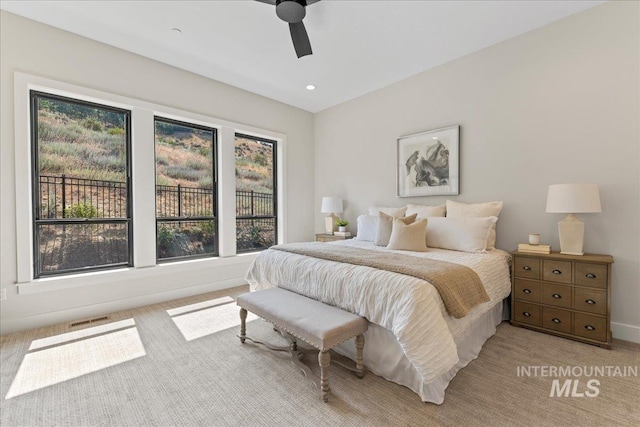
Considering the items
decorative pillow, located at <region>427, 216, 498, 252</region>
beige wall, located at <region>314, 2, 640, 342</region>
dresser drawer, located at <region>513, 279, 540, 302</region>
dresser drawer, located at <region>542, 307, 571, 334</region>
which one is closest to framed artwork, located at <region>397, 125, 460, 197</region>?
beige wall, located at <region>314, 2, 640, 342</region>

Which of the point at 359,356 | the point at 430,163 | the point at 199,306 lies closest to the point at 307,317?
the point at 359,356

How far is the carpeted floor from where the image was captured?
1604 millimetres

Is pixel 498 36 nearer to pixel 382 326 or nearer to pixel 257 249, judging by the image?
pixel 382 326

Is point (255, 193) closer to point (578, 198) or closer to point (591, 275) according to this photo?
point (578, 198)

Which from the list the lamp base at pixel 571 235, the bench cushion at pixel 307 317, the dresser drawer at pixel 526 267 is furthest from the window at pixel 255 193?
the lamp base at pixel 571 235

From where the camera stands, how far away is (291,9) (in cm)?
231

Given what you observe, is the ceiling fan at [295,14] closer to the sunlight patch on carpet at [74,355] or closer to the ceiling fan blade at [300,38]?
the ceiling fan blade at [300,38]

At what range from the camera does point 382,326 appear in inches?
72.9

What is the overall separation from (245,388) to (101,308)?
7.68 ft

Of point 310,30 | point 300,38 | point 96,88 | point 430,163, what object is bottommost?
point 430,163

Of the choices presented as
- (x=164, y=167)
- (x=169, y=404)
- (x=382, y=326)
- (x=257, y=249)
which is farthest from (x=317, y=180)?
(x=169, y=404)

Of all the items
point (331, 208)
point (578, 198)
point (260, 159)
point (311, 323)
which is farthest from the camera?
point (260, 159)

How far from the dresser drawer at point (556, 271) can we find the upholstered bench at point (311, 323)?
1.86 m

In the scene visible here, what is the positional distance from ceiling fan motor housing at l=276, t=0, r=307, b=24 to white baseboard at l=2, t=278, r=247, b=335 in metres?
3.36
